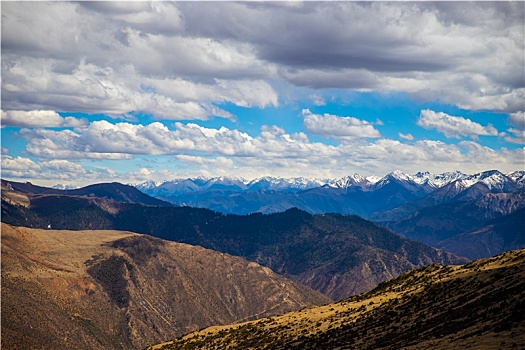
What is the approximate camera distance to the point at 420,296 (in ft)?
336

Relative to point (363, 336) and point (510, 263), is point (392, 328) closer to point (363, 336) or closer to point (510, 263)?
point (363, 336)

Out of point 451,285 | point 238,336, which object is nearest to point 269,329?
point 238,336

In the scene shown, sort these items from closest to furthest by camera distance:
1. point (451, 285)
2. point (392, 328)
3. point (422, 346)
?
point (422, 346) < point (392, 328) < point (451, 285)

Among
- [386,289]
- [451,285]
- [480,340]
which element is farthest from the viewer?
[386,289]

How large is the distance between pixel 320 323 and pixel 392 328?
24.1m

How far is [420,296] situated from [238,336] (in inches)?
1508

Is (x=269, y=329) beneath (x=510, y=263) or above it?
beneath

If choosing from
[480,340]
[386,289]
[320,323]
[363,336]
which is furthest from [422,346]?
[386,289]

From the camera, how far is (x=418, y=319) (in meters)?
88.1

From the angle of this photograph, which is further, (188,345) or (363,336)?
(188,345)

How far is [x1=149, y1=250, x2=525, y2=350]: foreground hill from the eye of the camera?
225 feet

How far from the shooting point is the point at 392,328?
8875 centimetres

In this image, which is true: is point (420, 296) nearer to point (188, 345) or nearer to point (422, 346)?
point (422, 346)

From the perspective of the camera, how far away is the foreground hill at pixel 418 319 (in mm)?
68625
